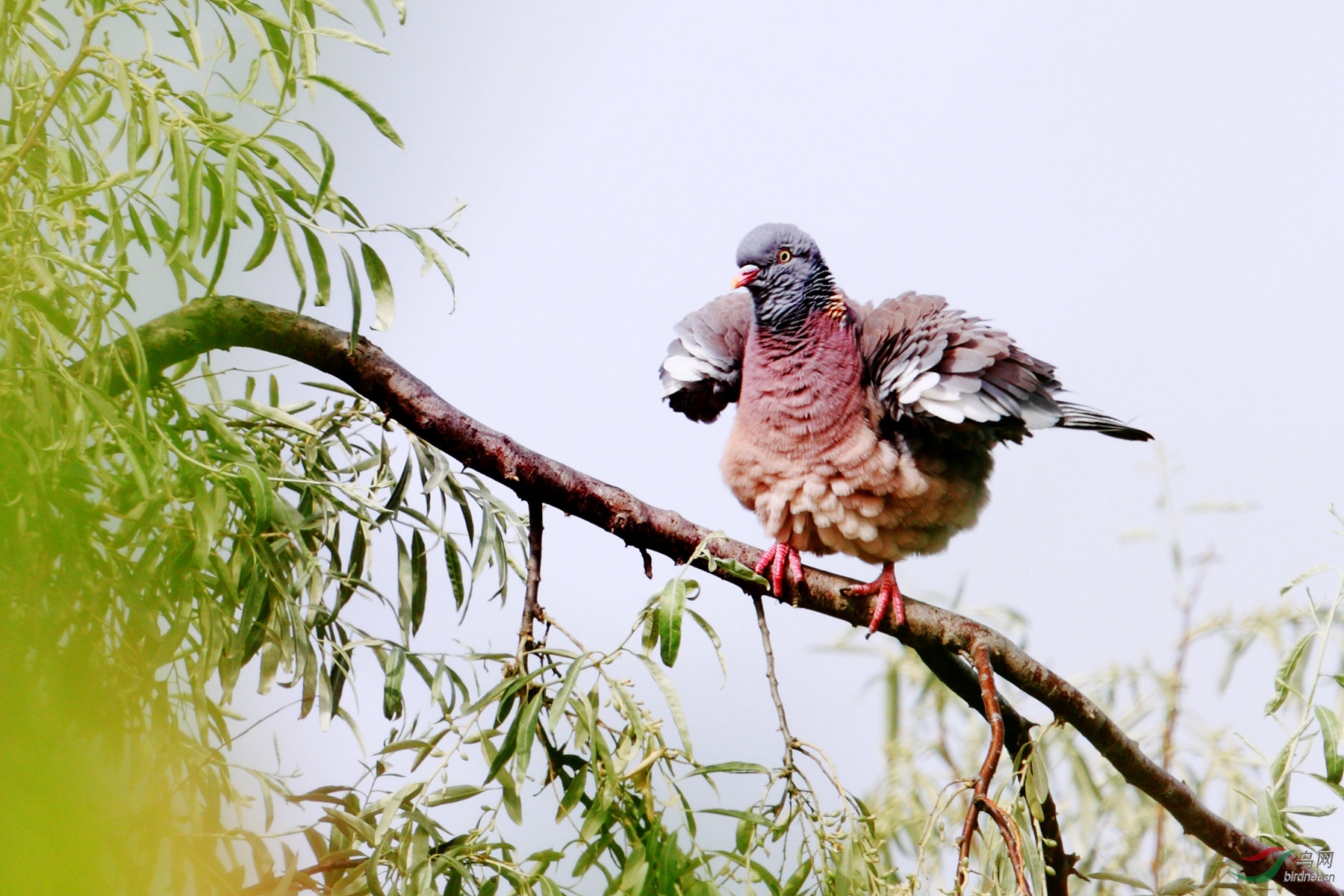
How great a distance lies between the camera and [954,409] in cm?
131

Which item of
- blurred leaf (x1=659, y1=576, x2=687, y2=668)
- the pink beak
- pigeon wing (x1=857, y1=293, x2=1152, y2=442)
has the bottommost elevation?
blurred leaf (x1=659, y1=576, x2=687, y2=668)

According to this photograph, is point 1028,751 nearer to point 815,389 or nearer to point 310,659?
point 815,389

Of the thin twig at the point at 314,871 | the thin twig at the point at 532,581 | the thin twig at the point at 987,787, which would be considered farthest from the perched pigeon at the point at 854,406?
the thin twig at the point at 314,871

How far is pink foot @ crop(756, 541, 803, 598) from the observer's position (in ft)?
4.29

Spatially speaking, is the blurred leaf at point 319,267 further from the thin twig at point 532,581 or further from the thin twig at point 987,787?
the thin twig at point 987,787

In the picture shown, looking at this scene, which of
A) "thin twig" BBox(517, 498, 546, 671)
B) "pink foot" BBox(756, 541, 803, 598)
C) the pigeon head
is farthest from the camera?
the pigeon head

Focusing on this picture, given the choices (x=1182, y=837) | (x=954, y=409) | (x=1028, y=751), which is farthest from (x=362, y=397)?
(x=1182, y=837)

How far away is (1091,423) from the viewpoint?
1380mm

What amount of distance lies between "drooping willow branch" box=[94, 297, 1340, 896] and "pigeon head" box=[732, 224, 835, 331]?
0.42 m

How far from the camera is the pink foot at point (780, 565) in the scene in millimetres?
1307

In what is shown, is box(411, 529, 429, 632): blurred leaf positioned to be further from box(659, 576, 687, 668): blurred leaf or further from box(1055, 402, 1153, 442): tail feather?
box(1055, 402, 1153, 442): tail feather

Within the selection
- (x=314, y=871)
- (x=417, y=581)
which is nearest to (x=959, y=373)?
(x=417, y=581)

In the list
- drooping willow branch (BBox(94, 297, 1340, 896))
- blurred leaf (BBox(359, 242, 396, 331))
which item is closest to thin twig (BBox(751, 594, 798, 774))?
drooping willow branch (BBox(94, 297, 1340, 896))

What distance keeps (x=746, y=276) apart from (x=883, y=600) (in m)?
0.55
